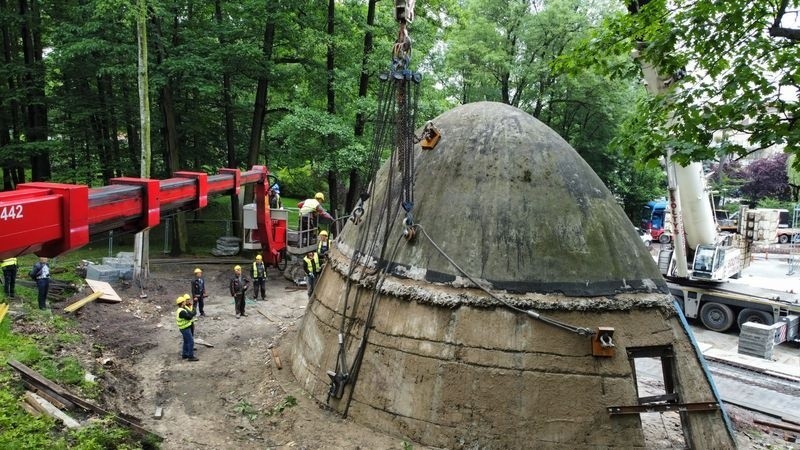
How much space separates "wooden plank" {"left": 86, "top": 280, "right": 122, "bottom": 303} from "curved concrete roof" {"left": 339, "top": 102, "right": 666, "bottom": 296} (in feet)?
30.7

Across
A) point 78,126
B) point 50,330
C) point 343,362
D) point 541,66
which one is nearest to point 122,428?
point 343,362

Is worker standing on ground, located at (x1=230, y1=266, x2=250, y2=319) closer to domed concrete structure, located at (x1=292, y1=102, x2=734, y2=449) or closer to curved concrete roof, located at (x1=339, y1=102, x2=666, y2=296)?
domed concrete structure, located at (x1=292, y1=102, x2=734, y2=449)

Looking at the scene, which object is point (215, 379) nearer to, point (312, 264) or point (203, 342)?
point (203, 342)

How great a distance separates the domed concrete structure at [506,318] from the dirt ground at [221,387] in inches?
22.1

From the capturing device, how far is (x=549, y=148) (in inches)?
379

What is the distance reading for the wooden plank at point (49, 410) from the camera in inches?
301

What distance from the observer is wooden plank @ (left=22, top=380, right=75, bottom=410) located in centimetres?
823

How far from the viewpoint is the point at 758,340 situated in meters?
14.6

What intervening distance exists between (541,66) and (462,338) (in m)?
21.4

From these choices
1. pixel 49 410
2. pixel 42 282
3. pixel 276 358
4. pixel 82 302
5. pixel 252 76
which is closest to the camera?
pixel 49 410

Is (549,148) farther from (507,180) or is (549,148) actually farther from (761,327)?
(761,327)

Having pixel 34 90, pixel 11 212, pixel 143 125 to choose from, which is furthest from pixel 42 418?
pixel 34 90

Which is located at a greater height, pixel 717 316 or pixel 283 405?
pixel 283 405

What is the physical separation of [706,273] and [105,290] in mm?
18709
